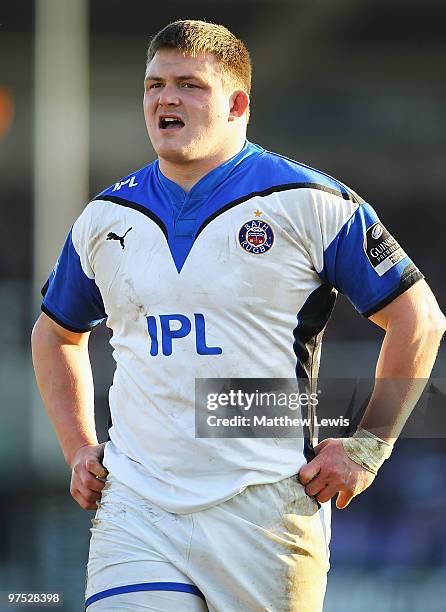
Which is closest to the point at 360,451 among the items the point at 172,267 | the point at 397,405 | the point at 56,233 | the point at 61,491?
the point at 397,405

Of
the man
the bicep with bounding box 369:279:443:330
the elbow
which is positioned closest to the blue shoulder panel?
the man

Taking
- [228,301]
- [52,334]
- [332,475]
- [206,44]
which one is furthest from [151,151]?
[332,475]

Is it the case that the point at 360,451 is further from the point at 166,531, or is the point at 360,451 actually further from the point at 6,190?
the point at 6,190

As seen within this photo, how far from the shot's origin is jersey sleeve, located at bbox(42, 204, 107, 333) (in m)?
3.38

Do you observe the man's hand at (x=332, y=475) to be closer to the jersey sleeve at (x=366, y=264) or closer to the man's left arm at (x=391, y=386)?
the man's left arm at (x=391, y=386)

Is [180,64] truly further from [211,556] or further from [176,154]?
[211,556]

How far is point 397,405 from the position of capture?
313 cm

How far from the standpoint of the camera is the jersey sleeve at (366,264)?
3.09 metres

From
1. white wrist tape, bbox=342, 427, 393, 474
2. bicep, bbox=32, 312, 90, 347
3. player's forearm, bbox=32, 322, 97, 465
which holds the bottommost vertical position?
white wrist tape, bbox=342, 427, 393, 474

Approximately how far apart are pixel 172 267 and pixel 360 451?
0.69 meters

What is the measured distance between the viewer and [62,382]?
3.51 metres

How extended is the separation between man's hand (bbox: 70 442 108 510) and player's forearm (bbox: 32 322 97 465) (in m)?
0.14

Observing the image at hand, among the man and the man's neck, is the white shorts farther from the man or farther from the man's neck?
the man's neck

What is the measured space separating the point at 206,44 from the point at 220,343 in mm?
829
